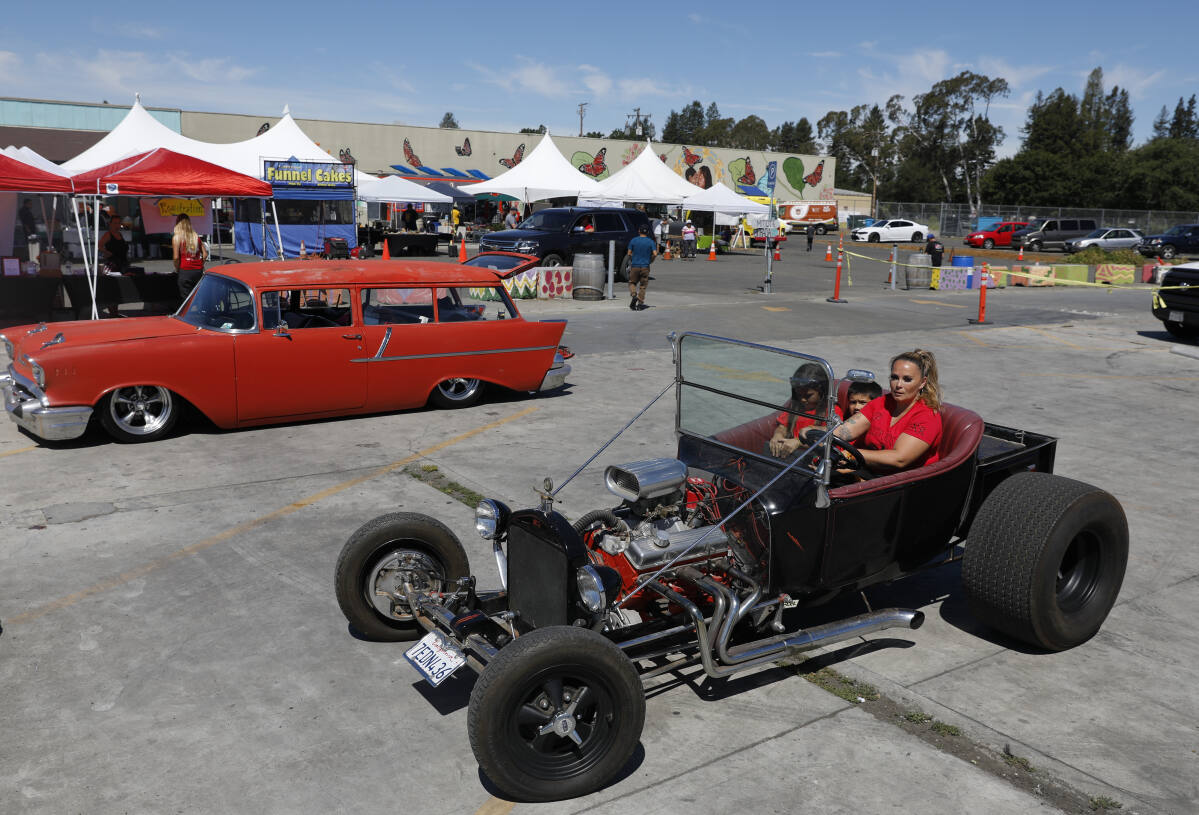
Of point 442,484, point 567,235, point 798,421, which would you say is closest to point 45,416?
point 442,484

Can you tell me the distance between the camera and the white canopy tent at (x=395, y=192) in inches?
1209

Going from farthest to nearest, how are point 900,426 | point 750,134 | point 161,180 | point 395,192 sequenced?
point 750,134 < point 395,192 < point 161,180 < point 900,426

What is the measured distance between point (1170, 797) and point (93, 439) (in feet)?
27.3

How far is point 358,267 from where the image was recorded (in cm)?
938

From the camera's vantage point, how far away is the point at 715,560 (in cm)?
438

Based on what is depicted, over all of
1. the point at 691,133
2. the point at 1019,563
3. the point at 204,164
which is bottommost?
the point at 1019,563

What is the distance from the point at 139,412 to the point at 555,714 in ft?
20.7

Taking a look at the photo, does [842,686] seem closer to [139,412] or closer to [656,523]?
[656,523]

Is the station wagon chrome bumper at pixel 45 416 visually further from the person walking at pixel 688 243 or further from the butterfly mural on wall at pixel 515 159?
the butterfly mural on wall at pixel 515 159

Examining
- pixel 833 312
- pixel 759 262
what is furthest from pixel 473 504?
pixel 759 262

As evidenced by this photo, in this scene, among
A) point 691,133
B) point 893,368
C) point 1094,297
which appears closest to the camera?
point 893,368

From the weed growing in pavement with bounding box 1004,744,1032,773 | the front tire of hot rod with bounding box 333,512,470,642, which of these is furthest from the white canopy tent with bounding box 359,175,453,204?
the weed growing in pavement with bounding box 1004,744,1032,773

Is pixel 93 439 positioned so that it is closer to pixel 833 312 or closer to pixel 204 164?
pixel 204 164

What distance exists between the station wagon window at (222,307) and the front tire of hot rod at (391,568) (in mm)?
4642
